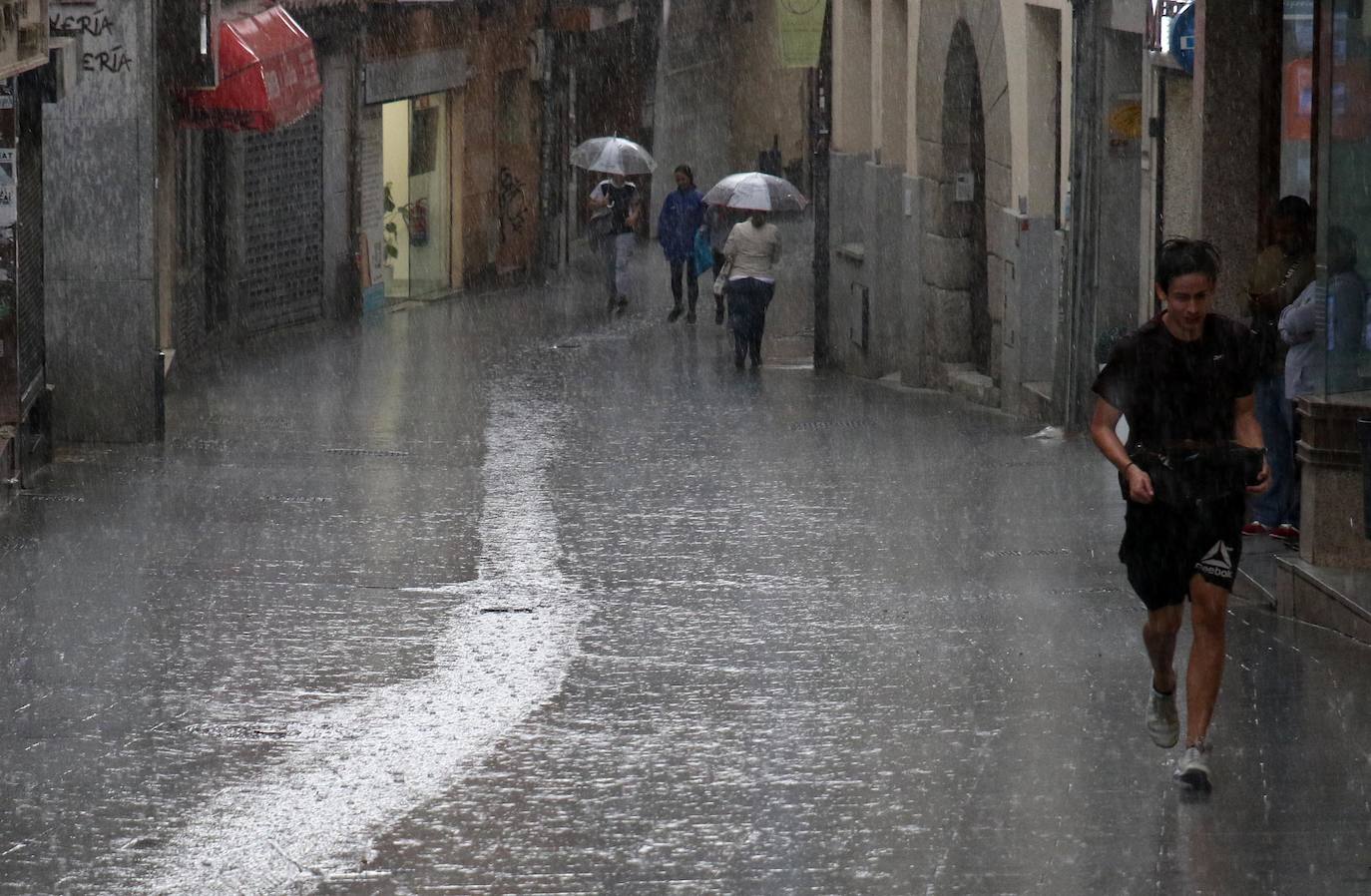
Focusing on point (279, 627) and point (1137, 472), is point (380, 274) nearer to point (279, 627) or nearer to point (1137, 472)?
point (279, 627)

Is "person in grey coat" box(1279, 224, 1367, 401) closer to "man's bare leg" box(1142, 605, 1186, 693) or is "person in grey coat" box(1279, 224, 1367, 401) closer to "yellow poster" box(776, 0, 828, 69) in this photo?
"man's bare leg" box(1142, 605, 1186, 693)

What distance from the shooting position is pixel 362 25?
93.3ft

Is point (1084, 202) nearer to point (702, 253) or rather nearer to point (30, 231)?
point (30, 231)

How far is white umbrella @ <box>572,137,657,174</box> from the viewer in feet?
98.3

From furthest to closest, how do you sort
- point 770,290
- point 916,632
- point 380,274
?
point 380,274
point 770,290
point 916,632

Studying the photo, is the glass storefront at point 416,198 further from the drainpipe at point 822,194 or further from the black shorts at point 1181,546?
the black shorts at point 1181,546

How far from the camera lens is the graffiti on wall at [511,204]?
34469 mm

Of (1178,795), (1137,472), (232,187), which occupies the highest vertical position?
(232,187)

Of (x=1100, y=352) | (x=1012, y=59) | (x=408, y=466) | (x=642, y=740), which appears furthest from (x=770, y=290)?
(x=642, y=740)

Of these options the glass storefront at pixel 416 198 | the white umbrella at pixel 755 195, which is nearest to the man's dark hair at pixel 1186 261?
the white umbrella at pixel 755 195

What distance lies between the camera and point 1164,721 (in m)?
7.14

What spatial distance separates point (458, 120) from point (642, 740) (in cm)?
2577

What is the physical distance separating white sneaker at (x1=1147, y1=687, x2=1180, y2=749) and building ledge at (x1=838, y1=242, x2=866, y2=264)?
17592mm

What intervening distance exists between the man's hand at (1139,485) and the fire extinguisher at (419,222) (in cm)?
2486
